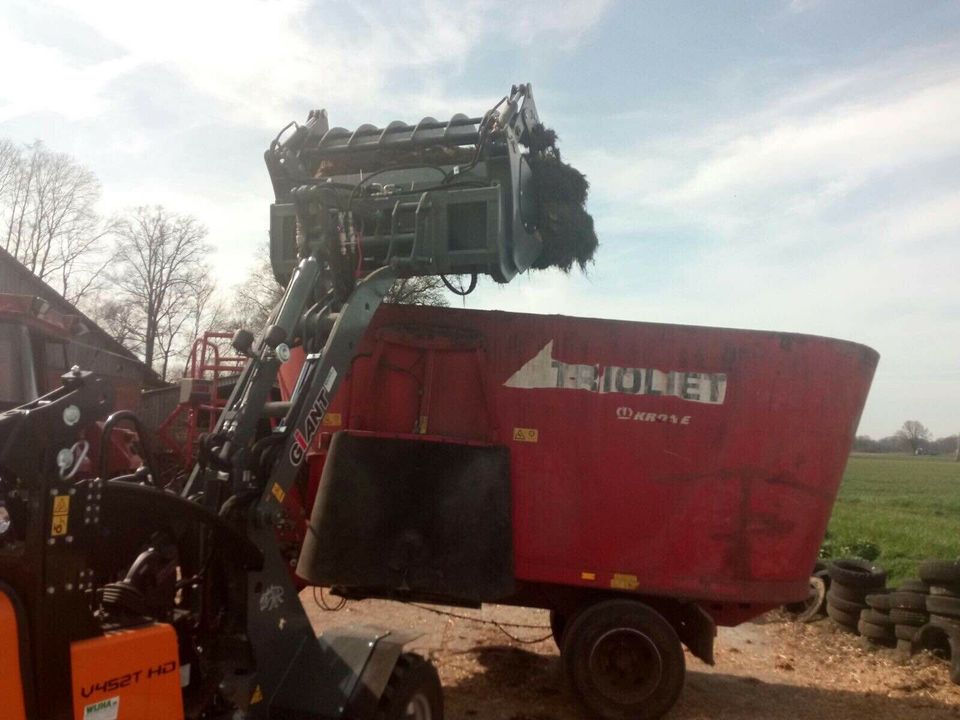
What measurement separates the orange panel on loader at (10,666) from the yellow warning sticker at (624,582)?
403 centimetres

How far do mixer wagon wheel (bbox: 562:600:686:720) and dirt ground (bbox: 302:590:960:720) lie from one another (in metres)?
0.26

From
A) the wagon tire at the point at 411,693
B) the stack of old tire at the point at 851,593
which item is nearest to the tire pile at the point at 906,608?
the stack of old tire at the point at 851,593

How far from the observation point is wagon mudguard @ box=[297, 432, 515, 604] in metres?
5.77

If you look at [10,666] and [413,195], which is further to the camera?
[413,195]

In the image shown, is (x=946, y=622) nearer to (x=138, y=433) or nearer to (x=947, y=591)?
(x=947, y=591)

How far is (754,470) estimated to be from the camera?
5945mm

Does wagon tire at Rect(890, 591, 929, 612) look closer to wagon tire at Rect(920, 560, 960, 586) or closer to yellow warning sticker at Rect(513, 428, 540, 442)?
wagon tire at Rect(920, 560, 960, 586)

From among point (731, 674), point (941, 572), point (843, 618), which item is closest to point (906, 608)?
point (941, 572)

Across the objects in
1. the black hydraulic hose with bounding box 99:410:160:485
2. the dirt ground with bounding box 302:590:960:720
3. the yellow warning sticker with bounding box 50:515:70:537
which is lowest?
the dirt ground with bounding box 302:590:960:720

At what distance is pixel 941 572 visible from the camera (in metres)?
7.60

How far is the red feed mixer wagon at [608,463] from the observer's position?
5859mm

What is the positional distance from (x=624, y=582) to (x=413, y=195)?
9.73ft

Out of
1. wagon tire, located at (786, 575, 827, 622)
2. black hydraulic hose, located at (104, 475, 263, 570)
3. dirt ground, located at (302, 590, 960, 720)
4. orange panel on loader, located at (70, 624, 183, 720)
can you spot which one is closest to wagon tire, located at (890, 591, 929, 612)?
dirt ground, located at (302, 590, 960, 720)

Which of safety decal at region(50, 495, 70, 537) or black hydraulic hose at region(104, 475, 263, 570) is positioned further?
black hydraulic hose at region(104, 475, 263, 570)
